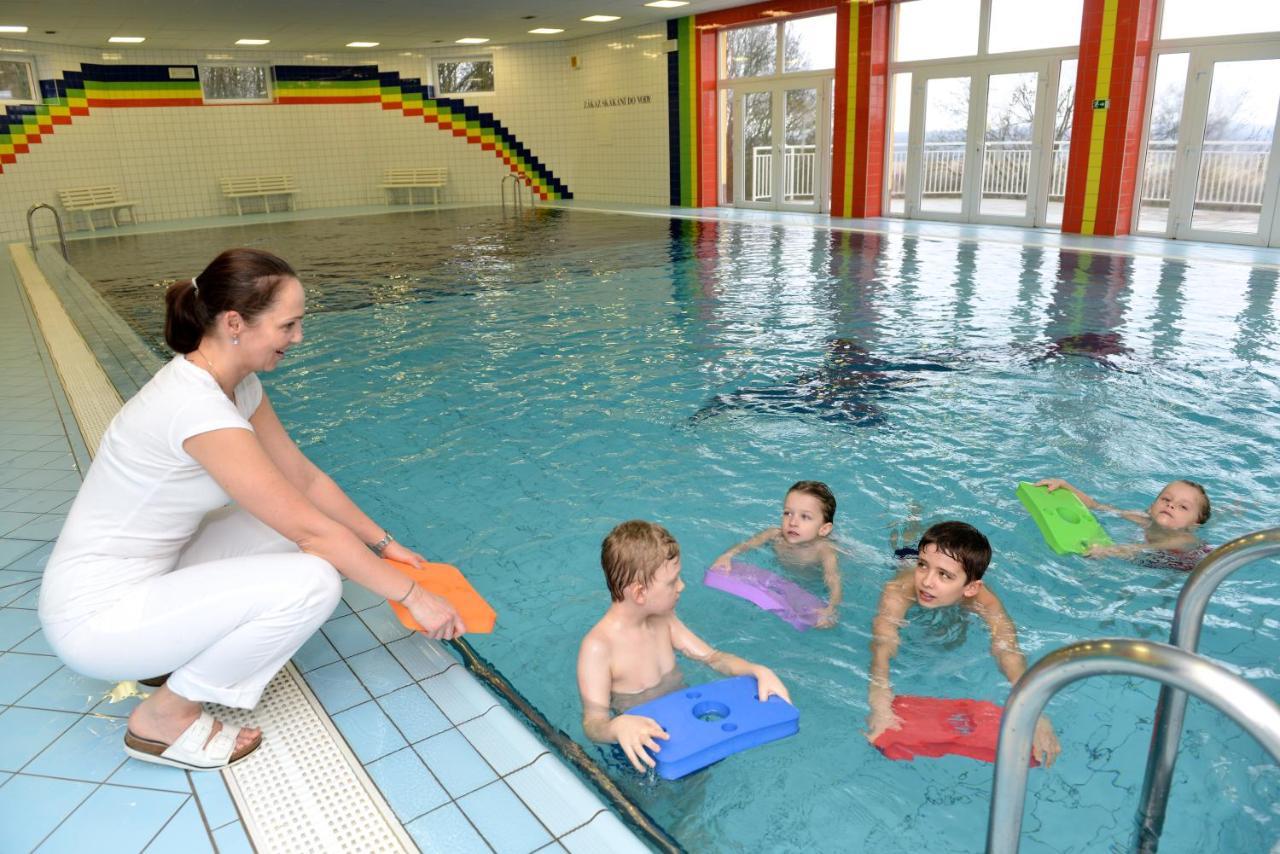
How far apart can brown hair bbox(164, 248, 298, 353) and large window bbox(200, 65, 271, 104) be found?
19908 millimetres

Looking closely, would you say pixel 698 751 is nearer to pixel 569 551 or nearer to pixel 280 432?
pixel 280 432

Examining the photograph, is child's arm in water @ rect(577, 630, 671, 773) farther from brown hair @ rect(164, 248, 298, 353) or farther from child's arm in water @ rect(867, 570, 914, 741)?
brown hair @ rect(164, 248, 298, 353)

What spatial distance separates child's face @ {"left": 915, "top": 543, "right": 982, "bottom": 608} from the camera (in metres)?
2.71

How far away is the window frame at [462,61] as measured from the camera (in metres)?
20.2

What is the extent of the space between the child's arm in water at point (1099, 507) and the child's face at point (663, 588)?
211cm

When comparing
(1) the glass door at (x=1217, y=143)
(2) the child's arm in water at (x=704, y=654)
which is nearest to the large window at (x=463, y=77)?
(1) the glass door at (x=1217, y=143)

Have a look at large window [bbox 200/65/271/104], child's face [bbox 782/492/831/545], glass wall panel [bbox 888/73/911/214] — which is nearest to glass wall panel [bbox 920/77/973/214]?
glass wall panel [bbox 888/73/911/214]

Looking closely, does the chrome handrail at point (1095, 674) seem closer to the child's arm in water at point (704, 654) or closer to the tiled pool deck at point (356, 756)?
the tiled pool deck at point (356, 756)

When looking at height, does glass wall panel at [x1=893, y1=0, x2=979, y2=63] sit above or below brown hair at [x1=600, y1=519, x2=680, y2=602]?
above

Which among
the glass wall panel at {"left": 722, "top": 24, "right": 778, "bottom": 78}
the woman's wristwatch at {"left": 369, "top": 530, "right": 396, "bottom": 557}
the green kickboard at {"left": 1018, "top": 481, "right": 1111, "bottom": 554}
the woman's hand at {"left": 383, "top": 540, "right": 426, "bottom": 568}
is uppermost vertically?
the glass wall panel at {"left": 722, "top": 24, "right": 778, "bottom": 78}

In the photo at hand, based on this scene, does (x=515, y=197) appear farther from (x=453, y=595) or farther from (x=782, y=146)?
(x=453, y=595)

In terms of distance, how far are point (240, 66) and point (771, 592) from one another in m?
20.1

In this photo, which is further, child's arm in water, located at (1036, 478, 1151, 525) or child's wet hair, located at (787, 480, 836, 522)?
child's arm in water, located at (1036, 478, 1151, 525)

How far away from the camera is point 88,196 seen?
17.0 metres
